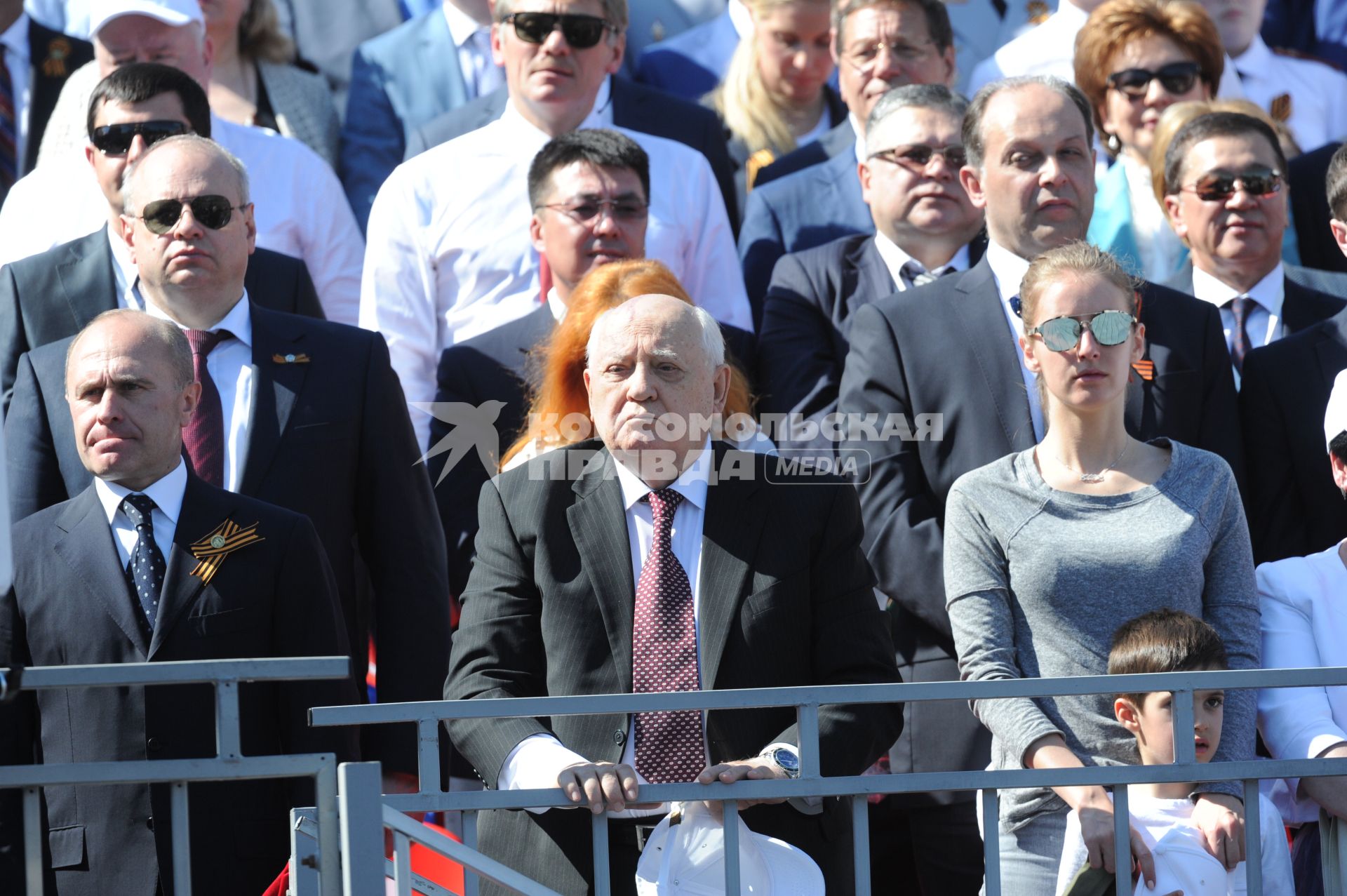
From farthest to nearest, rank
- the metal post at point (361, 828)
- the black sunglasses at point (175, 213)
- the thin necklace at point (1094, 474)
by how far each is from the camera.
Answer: the black sunglasses at point (175, 213) < the thin necklace at point (1094, 474) < the metal post at point (361, 828)

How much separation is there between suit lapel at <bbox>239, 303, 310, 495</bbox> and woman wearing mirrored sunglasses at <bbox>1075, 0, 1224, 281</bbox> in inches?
123

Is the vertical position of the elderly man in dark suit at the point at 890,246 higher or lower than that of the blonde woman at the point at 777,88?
lower

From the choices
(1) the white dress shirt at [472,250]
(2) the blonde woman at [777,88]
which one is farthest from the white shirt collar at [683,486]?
(2) the blonde woman at [777,88]

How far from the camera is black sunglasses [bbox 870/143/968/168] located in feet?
20.4

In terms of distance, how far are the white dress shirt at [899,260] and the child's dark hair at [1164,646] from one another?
2132mm

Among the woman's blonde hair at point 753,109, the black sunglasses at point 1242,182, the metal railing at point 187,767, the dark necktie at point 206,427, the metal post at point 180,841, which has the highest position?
the woman's blonde hair at point 753,109

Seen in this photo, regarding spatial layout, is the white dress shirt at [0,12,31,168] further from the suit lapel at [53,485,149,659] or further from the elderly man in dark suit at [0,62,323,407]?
the suit lapel at [53,485,149,659]

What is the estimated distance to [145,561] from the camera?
15.2 feet

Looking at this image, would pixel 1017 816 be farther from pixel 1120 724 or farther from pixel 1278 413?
pixel 1278 413

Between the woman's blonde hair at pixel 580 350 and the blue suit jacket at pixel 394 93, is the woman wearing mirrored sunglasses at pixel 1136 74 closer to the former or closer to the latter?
the woman's blonde hair at pixel 580 350

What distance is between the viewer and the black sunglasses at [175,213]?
5.48 m

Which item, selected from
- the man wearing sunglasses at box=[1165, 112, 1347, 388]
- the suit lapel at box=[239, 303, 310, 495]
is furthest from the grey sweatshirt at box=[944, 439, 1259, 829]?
the suit lapel at box=[239, 303, 310, 495]

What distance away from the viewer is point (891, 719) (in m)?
4.22

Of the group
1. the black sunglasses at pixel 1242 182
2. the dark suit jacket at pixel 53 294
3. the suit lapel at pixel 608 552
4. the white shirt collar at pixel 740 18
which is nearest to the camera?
the suit lapel at pixel 608 552
